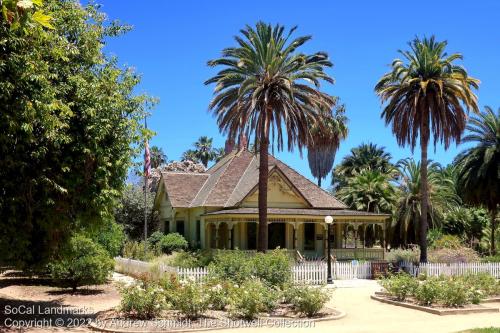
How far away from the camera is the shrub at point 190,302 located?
14.5 metres

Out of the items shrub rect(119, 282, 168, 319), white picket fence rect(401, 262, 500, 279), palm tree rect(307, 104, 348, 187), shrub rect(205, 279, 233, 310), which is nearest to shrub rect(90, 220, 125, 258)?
shrub rect(205, 279, 233, 310)

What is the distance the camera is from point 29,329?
13562mm

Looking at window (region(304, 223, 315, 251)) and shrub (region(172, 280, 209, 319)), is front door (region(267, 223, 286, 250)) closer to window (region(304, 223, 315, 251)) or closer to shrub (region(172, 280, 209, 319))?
window (region(304, 223, 315, 251))

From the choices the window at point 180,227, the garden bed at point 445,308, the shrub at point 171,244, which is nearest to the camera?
the garden bed at point 445,308

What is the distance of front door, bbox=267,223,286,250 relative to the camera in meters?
38.6

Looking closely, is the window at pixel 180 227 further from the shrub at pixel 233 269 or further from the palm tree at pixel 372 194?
the shrub at pixel 233 269

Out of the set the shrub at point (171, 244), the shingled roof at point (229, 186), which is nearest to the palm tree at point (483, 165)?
the shingled roof at point (229, 186)

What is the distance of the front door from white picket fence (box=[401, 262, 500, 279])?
11.3m

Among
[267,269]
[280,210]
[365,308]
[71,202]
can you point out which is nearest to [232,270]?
[267,269]

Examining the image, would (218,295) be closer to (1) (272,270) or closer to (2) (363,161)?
(1) (272,270)

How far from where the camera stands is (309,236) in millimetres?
40094

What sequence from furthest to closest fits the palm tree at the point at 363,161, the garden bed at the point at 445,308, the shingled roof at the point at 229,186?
1. the palm tree at the point at 363,161
2. the shingled roof at the point at 229,186
3. the garden bed at the point at 445,308

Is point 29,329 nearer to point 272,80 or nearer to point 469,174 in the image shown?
point 272,80

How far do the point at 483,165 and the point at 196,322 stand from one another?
27.7m
